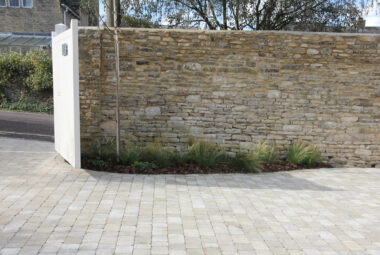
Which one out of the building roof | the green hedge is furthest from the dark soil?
the building roof

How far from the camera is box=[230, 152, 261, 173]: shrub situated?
7012 mm

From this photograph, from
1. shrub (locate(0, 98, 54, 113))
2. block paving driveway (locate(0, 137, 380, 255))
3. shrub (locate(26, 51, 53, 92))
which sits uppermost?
shrub (locate(26, 51, 53, 92))

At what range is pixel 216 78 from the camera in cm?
740

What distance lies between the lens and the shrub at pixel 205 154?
23.1ft

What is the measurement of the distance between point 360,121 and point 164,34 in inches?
185

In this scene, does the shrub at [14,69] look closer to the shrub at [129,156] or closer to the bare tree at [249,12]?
the bare tree at [249,12]

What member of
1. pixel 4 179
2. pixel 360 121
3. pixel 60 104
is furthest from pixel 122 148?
pixel 360 121

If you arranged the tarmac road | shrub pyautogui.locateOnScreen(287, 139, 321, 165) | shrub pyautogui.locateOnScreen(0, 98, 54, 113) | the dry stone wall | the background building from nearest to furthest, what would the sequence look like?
the dry stone wall
shrub pyautogui.locateOnScreen(287, 139, 321, 165)
the tarmac road
shrub pyautogui.locateOnScreen(0, 98, 54, 113)
the background building

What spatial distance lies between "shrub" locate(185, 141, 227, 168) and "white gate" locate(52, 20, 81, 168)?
7.45 ft

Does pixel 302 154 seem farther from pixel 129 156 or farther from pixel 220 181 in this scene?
pixel 129 156

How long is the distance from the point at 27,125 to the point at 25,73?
4694mm

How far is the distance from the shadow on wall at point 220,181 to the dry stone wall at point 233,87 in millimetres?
1186

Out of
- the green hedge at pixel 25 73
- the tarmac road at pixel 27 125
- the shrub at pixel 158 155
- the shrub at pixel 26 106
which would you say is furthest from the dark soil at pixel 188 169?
the green hedge at pixel 25 73

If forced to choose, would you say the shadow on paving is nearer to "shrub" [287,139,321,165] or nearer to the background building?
"shrub" [287,139,321,165]
